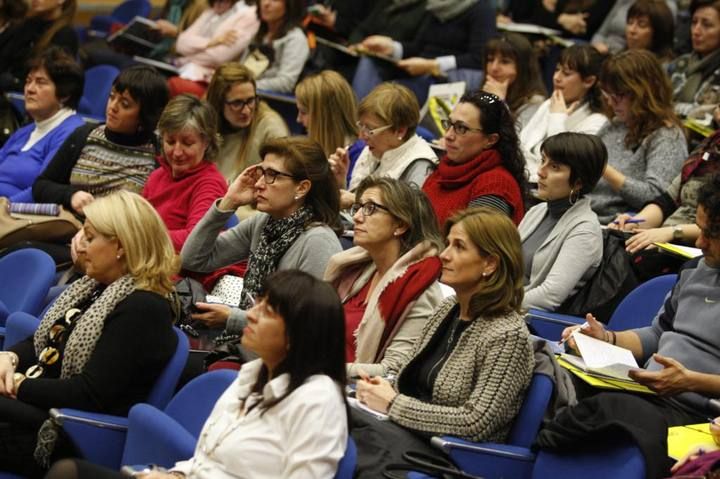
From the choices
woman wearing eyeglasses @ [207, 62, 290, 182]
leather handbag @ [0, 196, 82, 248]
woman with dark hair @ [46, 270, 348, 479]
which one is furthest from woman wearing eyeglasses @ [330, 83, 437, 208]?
woman with dark hair @ [46, 270, 348, 479]

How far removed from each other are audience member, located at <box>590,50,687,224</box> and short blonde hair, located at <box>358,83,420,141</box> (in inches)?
33.2

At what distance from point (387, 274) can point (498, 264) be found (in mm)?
557

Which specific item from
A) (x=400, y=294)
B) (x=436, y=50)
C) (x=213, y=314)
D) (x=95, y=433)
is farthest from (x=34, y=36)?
(x=95, y=433)

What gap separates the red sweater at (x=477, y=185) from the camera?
4730 mm

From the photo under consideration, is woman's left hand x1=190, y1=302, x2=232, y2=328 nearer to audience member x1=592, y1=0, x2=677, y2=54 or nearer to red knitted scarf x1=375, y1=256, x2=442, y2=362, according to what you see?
red knitted scarf x1=375, y1=256, x2=442, y2=362

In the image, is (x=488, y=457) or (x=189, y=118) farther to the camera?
(x=189, y=118)

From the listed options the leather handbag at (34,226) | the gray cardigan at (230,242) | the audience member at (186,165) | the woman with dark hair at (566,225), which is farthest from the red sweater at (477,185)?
the leather handbag at (34,226)

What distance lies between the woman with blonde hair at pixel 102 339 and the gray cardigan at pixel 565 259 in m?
1.51

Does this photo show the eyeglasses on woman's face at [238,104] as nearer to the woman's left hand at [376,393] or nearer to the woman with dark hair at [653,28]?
the woman with dark hair at [653,28]

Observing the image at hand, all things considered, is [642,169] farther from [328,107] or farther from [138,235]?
[138,235]

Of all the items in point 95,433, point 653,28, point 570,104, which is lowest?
point 95,433

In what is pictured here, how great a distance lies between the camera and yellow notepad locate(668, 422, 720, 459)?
319 centimetres

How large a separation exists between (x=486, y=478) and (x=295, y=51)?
4.22 metres

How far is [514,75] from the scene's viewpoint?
6188 millimetres
